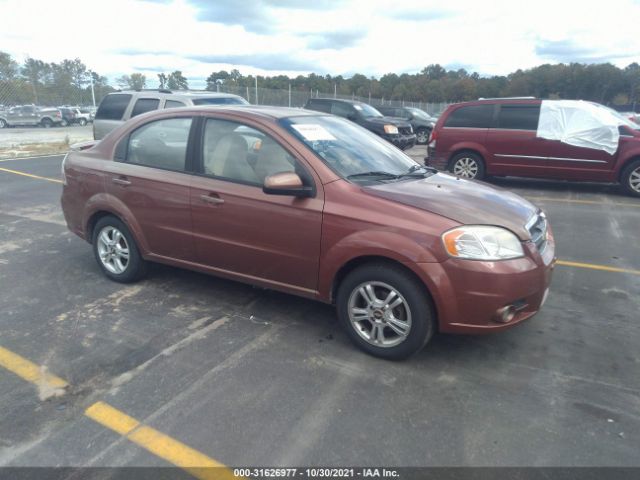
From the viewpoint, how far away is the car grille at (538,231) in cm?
343

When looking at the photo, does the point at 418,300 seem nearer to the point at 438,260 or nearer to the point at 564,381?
the point at 438,260

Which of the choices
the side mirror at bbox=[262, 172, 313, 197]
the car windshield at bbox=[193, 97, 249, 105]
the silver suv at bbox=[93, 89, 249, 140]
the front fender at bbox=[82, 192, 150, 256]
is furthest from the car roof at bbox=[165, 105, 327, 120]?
the silver suv at bbox=[93, 89, 249, 140]

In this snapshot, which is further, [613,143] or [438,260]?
[613,143]

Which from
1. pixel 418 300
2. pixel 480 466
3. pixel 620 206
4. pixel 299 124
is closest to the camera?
pixel 480 466

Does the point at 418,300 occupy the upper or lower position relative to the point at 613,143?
lower

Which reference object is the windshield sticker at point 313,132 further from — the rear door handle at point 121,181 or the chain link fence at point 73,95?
the chain link fence at point 73,95

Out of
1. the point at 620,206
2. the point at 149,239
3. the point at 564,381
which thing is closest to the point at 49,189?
the point at 149,239

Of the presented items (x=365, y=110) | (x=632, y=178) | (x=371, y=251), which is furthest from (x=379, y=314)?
(x=365, y=110)

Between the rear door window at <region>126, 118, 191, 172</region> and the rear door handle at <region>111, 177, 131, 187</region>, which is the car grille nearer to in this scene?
the rear door window at <region>126, 118, 191, 172</region>

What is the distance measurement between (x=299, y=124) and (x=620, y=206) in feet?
23.0

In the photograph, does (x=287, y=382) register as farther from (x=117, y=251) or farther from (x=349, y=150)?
(x=117, y=251)

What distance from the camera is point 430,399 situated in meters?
2.98

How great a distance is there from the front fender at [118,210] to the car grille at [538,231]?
3236mm

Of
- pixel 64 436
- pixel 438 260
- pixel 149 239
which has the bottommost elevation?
pixel 64 436
